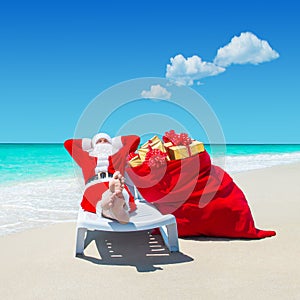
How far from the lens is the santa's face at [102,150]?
4.74 metres

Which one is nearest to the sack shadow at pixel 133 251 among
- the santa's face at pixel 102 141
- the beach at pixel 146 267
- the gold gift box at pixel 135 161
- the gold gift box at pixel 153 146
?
the beach at pixel 146 267

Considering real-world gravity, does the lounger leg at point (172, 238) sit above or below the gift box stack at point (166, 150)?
below

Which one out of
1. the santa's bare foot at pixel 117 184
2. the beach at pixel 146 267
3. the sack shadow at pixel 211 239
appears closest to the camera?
the beach at pixel 146 267

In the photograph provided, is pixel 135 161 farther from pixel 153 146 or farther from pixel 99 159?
pixel 99 159

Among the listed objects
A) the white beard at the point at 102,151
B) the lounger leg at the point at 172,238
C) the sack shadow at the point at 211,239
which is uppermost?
the white beard at the point at 102,151

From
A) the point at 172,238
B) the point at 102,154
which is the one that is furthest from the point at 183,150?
the point at 102,154

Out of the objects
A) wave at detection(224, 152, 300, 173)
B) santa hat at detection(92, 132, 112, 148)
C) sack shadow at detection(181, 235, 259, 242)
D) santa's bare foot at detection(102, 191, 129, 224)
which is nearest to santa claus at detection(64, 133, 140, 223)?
santa hat at detection(92, 132, 112, 148)

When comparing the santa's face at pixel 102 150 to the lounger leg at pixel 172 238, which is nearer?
the lounger leg at pixel 172 238

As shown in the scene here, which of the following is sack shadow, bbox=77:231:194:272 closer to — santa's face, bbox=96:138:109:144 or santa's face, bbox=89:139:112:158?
santa's face, bbox=89:139:112:158

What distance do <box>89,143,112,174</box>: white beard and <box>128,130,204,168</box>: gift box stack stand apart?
370 millimetres

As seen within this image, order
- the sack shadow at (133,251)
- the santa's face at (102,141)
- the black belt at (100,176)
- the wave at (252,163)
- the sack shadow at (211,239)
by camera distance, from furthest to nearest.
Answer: the wave at (252,163), the santa's face at (102,141), the black belt at (100,176), the sack shadow at (211,239), the sack shadow at (133,251)

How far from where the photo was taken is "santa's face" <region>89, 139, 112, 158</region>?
15.6 feet

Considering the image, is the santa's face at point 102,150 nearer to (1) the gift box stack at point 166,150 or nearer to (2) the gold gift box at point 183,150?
(1) the gift box stack at point 166,150

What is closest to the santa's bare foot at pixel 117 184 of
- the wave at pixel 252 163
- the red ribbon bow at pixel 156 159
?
the red ribbon bow at pixel 156 159
